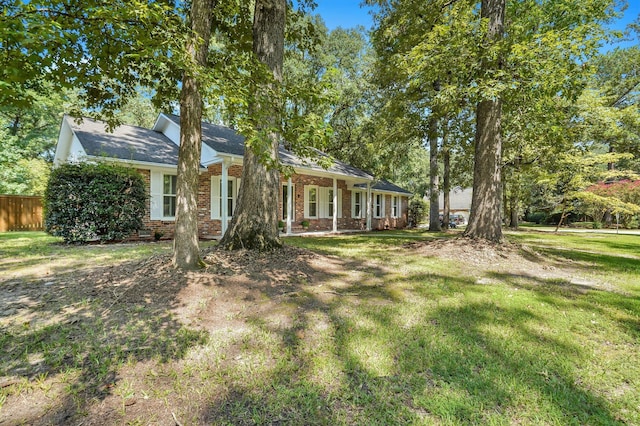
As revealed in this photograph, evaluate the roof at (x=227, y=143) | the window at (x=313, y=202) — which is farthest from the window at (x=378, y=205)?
the window at (x=313, y=202)

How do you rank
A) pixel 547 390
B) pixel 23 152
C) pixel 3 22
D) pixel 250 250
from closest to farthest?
pixel 547 390
pixel 3 22
pixel 250 250
pixel 23 152

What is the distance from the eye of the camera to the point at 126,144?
11.5m

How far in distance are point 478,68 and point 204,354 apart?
7462mm

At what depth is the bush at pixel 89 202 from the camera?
8.49 m

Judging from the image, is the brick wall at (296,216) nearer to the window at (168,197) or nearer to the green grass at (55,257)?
the window at (168,197)

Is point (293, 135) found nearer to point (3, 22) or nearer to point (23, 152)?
point (3, 22)

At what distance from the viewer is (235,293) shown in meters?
4.16

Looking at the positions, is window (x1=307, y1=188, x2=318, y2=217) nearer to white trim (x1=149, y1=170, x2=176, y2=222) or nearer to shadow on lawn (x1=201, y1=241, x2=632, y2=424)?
white trim (x1=149, y1=170, x2=176, y2=222)

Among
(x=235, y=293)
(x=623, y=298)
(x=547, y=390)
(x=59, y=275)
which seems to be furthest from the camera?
(x=59, y=275)

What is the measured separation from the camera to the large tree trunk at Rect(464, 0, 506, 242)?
769 centimetres

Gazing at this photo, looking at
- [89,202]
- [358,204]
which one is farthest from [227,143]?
[358,204]

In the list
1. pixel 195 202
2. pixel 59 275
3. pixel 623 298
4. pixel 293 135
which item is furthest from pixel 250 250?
pixel 623 298

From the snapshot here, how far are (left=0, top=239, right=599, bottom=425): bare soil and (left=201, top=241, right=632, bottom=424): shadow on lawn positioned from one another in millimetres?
427

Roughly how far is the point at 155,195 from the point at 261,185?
650cm
